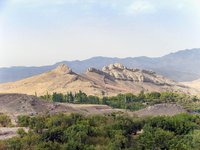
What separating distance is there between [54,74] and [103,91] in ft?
85.7

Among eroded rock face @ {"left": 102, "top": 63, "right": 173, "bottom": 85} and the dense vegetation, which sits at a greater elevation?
eroded rock face @ {"left": 102, "top": 63, "right": 173, "bottom": 85}

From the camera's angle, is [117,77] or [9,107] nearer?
[9,107]

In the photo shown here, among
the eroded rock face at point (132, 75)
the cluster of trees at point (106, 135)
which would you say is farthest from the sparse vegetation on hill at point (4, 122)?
the eroded rock face at point (132, 75)

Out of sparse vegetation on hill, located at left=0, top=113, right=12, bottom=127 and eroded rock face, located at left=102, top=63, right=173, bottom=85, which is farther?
eroded rock face, located at left=102, top=63, right=173, bottom=85

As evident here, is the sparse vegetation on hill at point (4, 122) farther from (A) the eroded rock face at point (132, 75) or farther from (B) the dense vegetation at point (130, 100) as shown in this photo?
(A) the eroded rock face at point (132, 75)

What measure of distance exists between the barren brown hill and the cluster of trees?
68.6m

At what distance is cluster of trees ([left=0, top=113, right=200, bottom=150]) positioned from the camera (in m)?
37.0

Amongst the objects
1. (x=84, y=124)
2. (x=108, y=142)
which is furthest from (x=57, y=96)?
(x=108, y=142)

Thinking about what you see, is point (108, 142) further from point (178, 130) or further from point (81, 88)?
point (81, 88)

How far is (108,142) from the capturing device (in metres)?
39.1

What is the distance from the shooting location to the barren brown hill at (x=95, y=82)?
407 feet

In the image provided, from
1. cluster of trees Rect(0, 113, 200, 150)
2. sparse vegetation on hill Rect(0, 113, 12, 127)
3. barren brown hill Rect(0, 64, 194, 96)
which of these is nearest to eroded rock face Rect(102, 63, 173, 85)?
barren brown hill Rect(0, 64, 194, 96)

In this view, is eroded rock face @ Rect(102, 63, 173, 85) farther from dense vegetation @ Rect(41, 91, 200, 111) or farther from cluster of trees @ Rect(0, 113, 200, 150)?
cluster of trees @ Rect(0, 113, 200, 150)

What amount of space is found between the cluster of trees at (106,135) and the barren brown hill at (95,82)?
68598 millimetres
